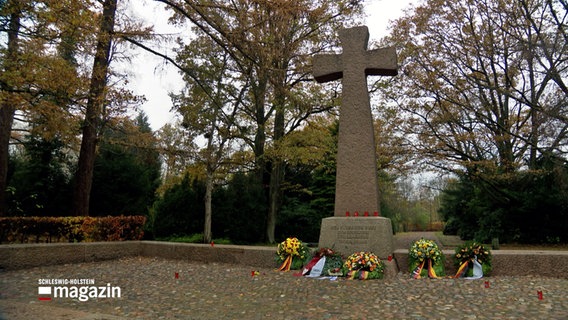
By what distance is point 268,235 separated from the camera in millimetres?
15859

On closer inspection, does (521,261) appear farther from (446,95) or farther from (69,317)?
(446,95)

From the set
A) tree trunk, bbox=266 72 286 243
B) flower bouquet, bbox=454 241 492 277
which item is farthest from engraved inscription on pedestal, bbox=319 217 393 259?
tree trunk, bbox=266 72 286 243

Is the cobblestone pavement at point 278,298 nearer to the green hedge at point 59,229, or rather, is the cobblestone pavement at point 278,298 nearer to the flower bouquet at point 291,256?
the flower bouquet at point 291,256

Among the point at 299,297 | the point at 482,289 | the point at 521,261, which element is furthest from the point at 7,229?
the point at 521,261

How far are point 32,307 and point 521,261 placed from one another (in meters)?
7.27

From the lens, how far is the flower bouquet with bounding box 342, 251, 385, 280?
6.44 metres

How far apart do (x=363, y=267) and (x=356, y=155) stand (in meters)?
2.60

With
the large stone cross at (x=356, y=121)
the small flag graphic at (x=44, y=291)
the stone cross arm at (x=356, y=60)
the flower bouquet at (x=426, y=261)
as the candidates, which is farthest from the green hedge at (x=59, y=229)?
the flower bouquet at (x=426, y=261)

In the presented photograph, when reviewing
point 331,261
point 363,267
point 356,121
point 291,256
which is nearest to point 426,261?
point 363,267

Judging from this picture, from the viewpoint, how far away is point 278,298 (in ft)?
16.8

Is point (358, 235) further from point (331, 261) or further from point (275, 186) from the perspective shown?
point (275, 186)

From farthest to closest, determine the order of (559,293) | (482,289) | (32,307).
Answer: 1. (482,289)
2. (559,293)
3. (32,307)

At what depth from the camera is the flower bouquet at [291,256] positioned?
7375 mm

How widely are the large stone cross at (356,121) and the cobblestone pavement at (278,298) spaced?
6.41 feet
